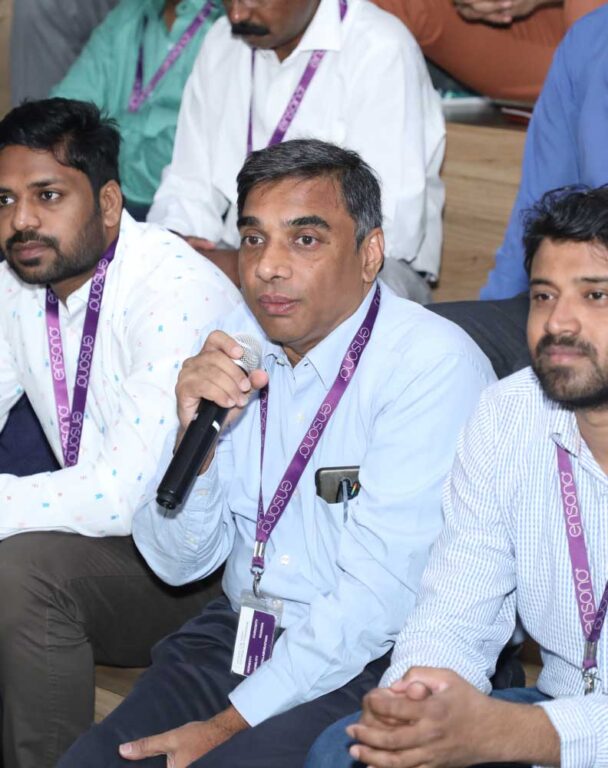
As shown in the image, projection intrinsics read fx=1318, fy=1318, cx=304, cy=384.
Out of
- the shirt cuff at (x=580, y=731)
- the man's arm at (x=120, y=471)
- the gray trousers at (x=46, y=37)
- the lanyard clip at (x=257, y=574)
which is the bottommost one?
the shirt cuff at (x=580, y=731)

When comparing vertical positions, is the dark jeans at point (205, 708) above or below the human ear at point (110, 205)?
below

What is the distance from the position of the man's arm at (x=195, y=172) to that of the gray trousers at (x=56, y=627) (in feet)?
3.83

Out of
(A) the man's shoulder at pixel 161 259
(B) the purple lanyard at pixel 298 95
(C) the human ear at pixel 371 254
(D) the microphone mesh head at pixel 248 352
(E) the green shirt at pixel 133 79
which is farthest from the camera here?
(E) the green shirt at pixel 133 79

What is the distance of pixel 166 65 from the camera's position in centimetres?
364

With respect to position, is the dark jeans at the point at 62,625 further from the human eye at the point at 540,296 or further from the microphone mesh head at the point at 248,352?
the human eye at the point at 540,296

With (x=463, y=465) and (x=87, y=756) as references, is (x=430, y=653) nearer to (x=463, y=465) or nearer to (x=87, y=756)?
(x=463, y=465)

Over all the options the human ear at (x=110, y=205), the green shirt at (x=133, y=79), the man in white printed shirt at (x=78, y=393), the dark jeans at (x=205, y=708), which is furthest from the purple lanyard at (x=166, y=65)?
the dark jeans at (x=205, y=708)

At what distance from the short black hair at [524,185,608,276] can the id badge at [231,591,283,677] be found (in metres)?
0.69

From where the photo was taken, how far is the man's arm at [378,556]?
6.24 feet

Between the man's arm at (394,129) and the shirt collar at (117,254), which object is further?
the man's arm at (394,129)

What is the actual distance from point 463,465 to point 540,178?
1062 millimetres

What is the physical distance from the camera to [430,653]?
173 cm

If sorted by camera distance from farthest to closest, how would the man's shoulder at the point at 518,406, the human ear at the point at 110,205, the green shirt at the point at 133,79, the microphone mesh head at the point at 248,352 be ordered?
1. the green shirt at the point at 133,79
2. the human ear at the point at 110,205
3. the microphone mesh head at the point at 248,352
4. the man's shoulder at the point at 518,406

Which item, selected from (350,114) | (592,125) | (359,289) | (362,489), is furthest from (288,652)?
(350,114)
